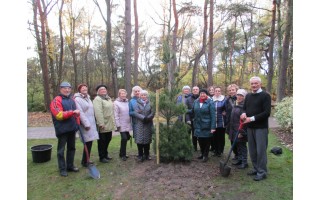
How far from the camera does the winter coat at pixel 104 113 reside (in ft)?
18.3

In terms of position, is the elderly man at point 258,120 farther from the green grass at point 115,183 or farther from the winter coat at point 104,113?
the winter coat at point 104,113

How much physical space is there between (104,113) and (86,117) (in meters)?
0.53

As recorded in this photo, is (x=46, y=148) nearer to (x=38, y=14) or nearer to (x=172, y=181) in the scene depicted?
(x=172, y=181)

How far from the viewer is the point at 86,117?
17.4 ft

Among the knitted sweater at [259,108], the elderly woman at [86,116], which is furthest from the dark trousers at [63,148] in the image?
the knitted sweater at [259,108]

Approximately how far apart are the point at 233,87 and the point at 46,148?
498cm

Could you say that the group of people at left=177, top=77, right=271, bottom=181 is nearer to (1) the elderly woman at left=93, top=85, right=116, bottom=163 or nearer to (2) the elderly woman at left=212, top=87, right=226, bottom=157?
(2) the elderly woman at left=212, top=87, right=226, bottom=157

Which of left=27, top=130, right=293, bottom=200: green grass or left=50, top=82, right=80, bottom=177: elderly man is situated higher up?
left=50, top=82, right=80, bottom=177: elderly man

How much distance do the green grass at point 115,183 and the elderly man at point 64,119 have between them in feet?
1.46

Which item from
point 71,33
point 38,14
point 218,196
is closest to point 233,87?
point 218,196

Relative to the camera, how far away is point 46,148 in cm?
627

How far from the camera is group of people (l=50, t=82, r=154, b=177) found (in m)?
4.90

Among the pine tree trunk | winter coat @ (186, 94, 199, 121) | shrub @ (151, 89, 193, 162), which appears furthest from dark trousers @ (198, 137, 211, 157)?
the pine tree trunk

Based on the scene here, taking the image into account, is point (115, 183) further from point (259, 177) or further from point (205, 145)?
point (259, 177)
